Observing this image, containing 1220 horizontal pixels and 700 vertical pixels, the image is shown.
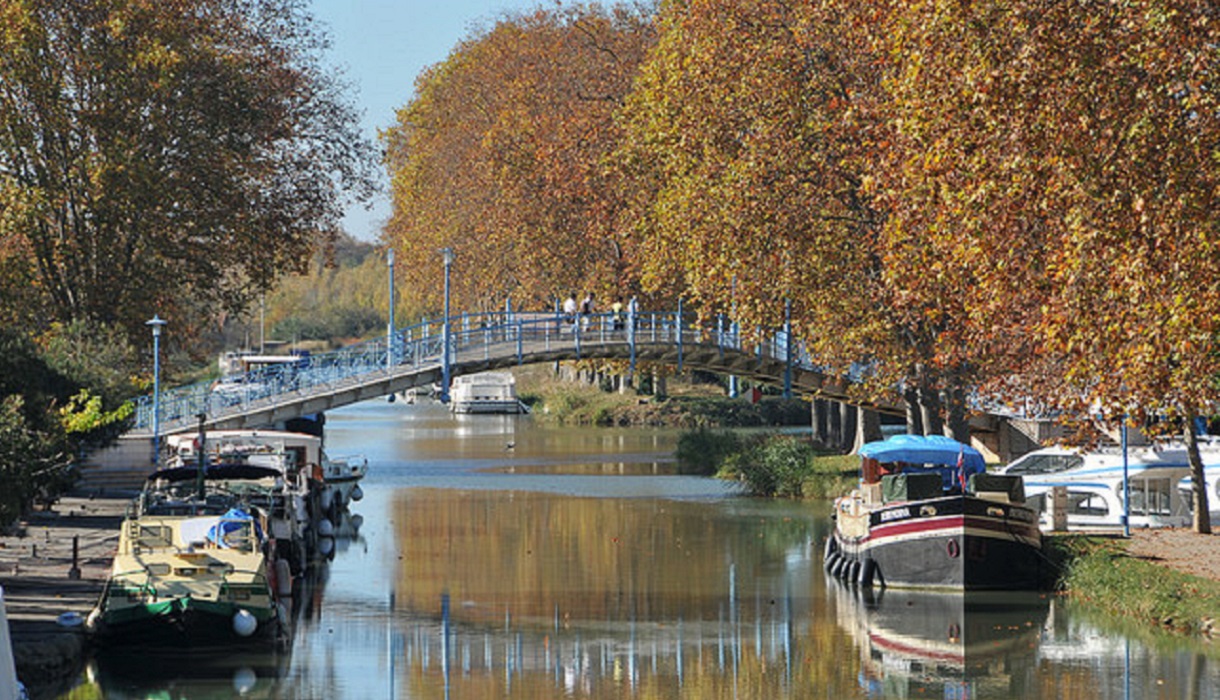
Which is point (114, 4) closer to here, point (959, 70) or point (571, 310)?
point (571, 310)

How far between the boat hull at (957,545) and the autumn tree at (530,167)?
29935 millimetres

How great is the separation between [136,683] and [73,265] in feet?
100

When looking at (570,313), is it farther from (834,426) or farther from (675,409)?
(675,409)

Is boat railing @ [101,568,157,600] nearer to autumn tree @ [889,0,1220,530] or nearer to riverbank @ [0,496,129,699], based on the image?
riverbank @ [0,496,129,699]

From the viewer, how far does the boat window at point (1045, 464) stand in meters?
41.2

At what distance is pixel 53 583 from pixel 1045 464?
72.8 ft

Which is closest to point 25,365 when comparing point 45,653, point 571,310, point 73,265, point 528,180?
point 45,653

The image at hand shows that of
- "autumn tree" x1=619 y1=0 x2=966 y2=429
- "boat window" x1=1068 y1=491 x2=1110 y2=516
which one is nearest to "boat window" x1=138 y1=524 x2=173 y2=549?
"autumn tree" x1=619 y1=0 x2=966 y2=429

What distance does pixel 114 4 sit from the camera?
48406 mm

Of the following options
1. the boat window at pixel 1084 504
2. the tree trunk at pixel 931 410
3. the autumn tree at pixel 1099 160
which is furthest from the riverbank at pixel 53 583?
the tree trunk at pixel 931 410

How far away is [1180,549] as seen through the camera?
32.4 metres

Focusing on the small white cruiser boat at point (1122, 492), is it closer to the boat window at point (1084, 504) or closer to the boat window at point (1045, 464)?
the boat window at point (1084, 504)

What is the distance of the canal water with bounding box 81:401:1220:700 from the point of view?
24.5 meters

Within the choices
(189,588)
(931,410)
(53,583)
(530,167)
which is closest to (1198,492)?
(931,410)
